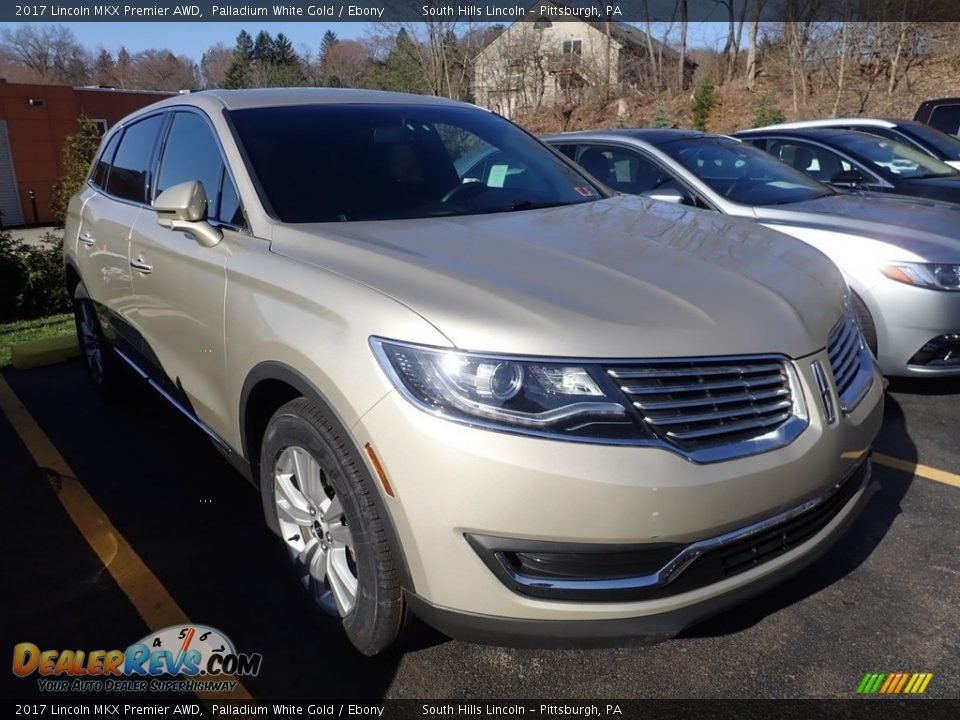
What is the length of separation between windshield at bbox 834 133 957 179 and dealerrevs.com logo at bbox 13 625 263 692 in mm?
6833

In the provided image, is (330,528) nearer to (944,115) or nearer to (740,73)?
(944,115)

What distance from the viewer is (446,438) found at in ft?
6.42

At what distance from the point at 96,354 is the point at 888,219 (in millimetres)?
5101

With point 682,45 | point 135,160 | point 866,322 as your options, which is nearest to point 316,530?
point 135,160

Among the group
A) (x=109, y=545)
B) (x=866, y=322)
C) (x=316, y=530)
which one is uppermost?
(x=866, y=322)

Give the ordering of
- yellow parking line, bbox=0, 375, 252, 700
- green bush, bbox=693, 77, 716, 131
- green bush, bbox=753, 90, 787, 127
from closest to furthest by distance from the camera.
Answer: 1. yellow parking line, bbox=0, 375, 252, 700
2. green bush, bbox=753, 90, 787, 127
3. green bush, bbox=693, 77, 716, 131

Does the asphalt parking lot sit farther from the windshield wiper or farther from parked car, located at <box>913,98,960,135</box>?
parked car, located at <box>913,98,960,135</box>

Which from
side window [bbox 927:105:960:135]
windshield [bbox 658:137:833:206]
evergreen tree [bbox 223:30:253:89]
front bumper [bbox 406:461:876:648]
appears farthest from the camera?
evergreen tree [bbox 223:30:253:89]

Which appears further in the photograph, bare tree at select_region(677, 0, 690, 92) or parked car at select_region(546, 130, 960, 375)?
bare tree at select_region(677, 0, 690, 92)

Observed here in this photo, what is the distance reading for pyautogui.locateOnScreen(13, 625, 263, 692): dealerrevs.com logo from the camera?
250cm

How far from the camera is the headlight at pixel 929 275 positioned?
4.35m

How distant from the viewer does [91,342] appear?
5.03 metres

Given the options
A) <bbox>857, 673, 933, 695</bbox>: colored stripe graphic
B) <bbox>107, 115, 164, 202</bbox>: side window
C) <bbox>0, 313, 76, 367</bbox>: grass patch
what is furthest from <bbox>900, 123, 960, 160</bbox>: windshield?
<bbox>0, 313, 76, 367</bbox>: grass patch

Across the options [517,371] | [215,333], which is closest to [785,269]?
[517,371]
